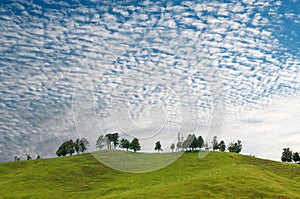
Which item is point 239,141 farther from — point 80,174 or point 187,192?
point 187,192

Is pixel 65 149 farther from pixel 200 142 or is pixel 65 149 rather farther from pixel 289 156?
pixel 289 156

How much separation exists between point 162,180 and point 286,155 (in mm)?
100610

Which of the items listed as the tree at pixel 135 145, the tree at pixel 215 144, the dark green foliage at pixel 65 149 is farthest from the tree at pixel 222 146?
the dark green foliage at pixel 65 149

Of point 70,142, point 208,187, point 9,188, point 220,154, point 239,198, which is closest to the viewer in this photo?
point 239,198

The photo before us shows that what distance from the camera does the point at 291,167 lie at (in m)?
116

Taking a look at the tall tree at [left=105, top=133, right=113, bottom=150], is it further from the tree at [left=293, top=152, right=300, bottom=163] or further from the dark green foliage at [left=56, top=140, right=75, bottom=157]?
the tree at [left=293, top=152, right=300, bottom=163]

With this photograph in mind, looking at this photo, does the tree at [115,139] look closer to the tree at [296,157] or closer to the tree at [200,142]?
the tree at [200,142]

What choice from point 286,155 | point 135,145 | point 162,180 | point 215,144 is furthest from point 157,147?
point 162,180

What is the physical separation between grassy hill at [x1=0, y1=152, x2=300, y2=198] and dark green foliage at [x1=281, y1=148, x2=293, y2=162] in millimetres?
47374

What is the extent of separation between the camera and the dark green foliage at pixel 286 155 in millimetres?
166625

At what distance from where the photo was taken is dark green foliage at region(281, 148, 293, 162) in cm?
16662

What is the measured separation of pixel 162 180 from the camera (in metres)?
89.1

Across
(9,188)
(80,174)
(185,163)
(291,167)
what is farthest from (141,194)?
(291,167)

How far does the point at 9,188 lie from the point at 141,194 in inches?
1584
